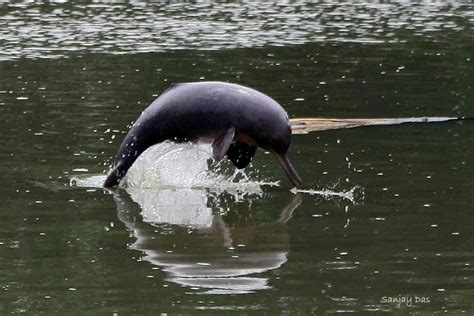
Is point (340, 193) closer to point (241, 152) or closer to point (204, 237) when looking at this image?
point (241, 152)

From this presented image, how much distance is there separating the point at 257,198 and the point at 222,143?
2.10 ft

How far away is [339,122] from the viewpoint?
650 inches

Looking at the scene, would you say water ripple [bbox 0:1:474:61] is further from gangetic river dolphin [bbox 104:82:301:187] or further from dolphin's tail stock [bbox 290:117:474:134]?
gangetic river dolphin [bbox 104:82:301:187]

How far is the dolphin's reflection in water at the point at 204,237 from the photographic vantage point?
970 centimetres

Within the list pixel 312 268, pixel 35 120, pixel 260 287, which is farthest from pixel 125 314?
pixel 35 120

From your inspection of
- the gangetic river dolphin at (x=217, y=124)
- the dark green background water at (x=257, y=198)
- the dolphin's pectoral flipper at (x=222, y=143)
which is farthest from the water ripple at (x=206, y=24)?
the dolphin's pectoral flipper at (x=222, y=143)

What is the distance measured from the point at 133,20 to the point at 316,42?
573 centimetres

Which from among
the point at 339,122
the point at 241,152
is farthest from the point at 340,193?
the point at 339,122

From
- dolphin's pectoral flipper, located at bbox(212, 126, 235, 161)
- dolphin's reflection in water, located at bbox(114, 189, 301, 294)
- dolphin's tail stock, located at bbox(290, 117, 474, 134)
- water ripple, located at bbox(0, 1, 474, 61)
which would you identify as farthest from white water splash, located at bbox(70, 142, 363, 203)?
water ripple, located at bbox(0, 1, 474, 61)

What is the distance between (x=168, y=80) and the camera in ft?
69.6

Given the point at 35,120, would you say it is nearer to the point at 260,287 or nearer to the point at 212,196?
the point at 212,196

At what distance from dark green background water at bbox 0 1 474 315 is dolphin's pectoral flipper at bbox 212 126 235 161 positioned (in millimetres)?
490

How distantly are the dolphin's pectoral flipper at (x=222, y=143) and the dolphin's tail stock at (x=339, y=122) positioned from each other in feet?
11.1

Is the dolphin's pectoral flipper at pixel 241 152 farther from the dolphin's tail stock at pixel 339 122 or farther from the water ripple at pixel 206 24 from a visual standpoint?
the water ripple at pixel 206 24
